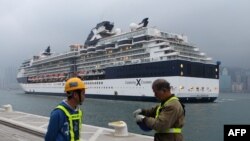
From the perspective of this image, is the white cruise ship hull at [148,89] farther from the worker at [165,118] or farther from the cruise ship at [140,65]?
the worker at [165,118]

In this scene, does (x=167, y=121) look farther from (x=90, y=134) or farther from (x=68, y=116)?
(x=90, y=134)

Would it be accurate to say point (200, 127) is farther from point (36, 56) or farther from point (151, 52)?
point (36, 56)

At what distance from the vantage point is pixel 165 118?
12.9 ft

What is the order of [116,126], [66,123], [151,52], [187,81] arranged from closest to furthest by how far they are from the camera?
[66,123] < [116,126] < [187,81] < [151,52]

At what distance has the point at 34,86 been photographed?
94000 millimetres

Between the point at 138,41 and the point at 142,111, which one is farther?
the point at 138,41

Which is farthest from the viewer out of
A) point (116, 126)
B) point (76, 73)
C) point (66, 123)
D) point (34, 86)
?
point (34, 86)

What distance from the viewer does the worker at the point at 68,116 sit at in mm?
3555

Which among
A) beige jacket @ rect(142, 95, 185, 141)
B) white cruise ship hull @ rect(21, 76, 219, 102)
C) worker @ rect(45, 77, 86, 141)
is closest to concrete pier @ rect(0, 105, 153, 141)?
beige jacket @ rect(142, 95, 185, 141)

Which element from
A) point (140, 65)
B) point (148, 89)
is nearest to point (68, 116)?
point (148, 89)

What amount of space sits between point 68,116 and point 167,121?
1.08 metres

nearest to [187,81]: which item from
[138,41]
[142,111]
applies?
[138,41]

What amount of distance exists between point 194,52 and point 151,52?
7.98 metres

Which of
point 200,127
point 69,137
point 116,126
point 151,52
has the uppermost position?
point 151,52
